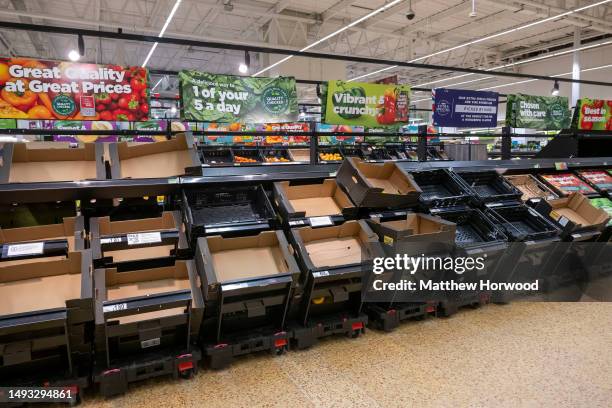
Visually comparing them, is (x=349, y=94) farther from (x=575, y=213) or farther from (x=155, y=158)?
(x=155, y=158)

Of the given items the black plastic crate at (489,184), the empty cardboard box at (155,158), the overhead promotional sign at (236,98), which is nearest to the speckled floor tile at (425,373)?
the black plastic crate at (489,184)

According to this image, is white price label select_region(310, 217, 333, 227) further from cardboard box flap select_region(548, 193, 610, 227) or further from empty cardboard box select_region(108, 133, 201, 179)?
cardboard box flap select_region(548, 193, 610, 227)

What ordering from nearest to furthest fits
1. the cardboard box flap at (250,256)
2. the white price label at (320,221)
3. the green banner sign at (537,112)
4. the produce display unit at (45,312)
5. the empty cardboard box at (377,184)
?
the produce display unit at (45,312) < the cardboard box flap at (250,256) < the white price label at (320,221) < the empty cardboard box at (377,184) < the green banner sign at (537,112)

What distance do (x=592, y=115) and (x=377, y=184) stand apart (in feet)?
17.5

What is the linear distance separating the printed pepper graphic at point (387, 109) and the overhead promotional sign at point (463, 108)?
722 mm

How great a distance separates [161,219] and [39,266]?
659mm

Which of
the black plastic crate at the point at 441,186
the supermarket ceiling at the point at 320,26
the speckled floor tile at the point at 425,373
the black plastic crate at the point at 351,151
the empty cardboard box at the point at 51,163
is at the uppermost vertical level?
the supermarket ceiling at the point at 320,26

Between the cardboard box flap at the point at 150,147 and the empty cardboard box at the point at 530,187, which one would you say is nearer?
the cardboard box flap at the point at 150,147

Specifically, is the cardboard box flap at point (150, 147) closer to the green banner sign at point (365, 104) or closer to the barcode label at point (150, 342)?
the barcode label at point (150, 342)

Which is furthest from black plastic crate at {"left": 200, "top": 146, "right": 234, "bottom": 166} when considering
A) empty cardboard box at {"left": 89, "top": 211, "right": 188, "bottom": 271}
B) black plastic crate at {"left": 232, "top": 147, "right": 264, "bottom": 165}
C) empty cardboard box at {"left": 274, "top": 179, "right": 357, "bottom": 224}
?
empty cardboard box at {"left": 89, "top": 211, "right": 188, "bottom": 271}

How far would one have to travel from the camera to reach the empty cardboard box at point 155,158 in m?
2.53

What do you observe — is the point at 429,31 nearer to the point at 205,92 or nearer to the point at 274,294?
the point at 205,92

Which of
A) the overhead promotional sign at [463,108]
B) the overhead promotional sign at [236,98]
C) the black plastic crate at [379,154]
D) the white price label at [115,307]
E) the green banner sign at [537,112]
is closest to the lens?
the white price label at [115,307]

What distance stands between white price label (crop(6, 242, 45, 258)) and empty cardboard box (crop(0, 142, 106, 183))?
47 cm
